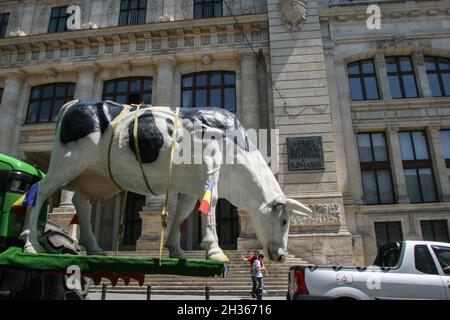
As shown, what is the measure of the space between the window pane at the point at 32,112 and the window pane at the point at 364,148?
20219 millimetres

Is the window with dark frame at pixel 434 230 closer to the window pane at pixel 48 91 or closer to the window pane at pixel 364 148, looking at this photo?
the window pane at pixel 364 148

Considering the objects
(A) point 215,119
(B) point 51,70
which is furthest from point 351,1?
(A) point 215,119

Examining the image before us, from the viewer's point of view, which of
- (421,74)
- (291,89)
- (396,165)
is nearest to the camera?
(396,165)

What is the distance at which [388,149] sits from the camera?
19.6 meters

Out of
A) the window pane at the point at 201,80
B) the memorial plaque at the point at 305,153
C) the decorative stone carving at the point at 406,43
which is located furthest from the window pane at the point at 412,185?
the window pane at the point at 201,80

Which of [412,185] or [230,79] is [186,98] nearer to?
[230,79]

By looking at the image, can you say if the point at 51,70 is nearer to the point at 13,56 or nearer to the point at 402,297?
the point at 13,56

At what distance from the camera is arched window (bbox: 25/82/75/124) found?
22312mm

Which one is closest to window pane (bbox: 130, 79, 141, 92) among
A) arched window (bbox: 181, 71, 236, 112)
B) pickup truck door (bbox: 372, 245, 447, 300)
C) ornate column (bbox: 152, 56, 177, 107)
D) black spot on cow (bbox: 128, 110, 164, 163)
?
ornate column (bbox: 152, 56, 177, 107)

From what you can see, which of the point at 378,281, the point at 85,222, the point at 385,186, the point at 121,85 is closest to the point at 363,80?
the point at 385,186

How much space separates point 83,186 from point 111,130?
1.00 meters

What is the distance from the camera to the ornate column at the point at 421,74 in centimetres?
2017

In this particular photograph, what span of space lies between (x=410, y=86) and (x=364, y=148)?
4967mm

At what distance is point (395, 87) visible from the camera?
2078 centimetres
